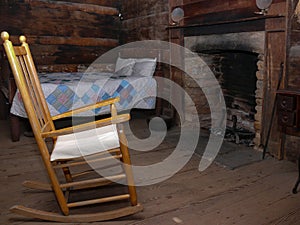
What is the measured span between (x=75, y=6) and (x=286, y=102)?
372 centimetres

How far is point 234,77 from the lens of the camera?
11.6ft

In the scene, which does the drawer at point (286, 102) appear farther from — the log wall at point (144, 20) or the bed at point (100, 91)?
the log wall at point (144, 20)

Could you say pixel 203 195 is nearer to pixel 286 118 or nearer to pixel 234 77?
pixel 286 118

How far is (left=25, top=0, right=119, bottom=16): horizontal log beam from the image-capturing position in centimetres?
455

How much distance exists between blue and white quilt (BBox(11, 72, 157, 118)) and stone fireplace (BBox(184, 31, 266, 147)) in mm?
499

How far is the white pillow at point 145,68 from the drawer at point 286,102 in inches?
70.6

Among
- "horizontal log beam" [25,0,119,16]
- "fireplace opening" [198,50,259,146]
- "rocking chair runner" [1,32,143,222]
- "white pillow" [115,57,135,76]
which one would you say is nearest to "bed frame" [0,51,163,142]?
"white pillow" [115,57,135,76]

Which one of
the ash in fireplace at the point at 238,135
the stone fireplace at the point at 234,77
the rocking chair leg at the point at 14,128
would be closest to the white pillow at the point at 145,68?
the stone fireplace at the point at 234,77

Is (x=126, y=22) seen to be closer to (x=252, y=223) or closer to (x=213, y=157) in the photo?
(x=213, y=157)

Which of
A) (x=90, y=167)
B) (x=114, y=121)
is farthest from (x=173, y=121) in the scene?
(x=114, y=121)

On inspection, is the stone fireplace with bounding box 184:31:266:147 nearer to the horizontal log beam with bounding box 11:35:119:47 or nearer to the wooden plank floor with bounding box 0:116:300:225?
the wooden plank floor with bounding box 0:116:300:225

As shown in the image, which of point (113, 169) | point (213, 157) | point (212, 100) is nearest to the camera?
point (113, 169)

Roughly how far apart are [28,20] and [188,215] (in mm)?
3914

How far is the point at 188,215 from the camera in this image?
177cm
